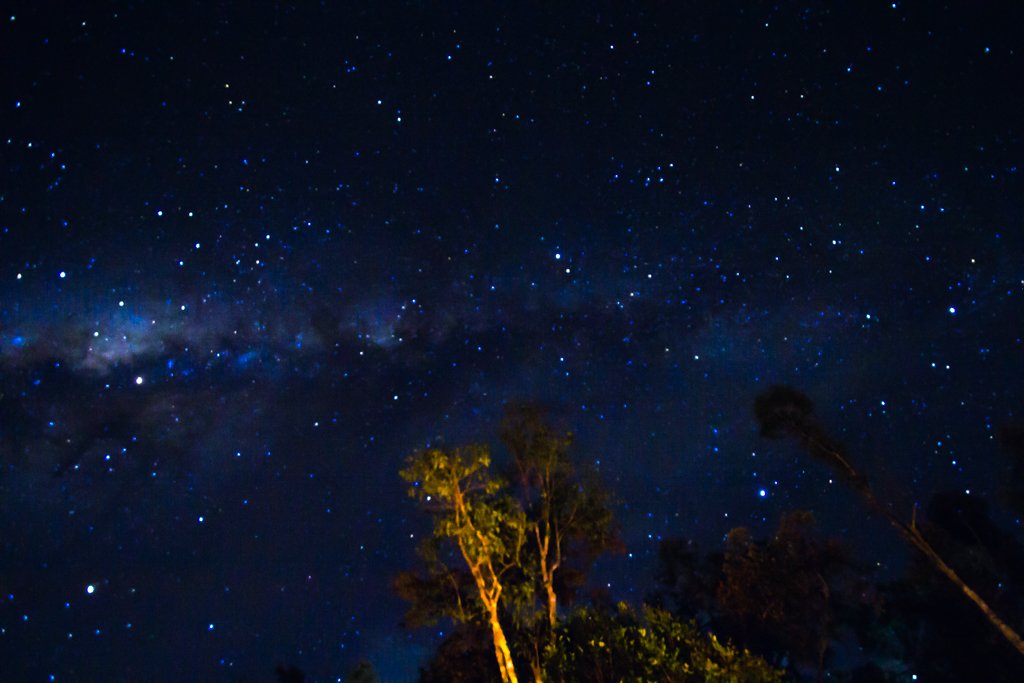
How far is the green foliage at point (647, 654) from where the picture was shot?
13.0 metres

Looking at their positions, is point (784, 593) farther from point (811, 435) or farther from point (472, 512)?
point (472, 512)

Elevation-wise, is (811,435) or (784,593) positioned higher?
(811,435)

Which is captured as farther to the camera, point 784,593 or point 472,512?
point 784,593

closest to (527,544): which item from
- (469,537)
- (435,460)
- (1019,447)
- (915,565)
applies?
(469,537)

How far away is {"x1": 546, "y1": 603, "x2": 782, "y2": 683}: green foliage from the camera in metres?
13.0

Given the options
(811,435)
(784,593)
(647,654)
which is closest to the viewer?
(647,654)

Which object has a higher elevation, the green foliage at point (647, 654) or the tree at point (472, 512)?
the tree at point (472, 512)

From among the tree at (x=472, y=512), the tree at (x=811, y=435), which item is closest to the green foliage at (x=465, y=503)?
the tree at (x=472, y=512)

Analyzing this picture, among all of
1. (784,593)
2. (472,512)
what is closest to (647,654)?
(472,512)

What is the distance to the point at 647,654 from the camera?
46.9ft

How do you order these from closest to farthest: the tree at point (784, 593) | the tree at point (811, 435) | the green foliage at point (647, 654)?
1. the green foliage at point (647, 654)
2. the tree at point (811, 435)
3. the tree at point (784, 593)

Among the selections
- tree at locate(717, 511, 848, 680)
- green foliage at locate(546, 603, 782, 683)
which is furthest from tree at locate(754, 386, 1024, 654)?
green foliage at locate(546, 603, 782, 683)

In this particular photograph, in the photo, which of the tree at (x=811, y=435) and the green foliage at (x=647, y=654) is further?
the tree at (x=811, y=435)

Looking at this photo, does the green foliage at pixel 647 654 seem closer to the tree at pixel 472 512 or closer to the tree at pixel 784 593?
the tree at pixel 472 512
